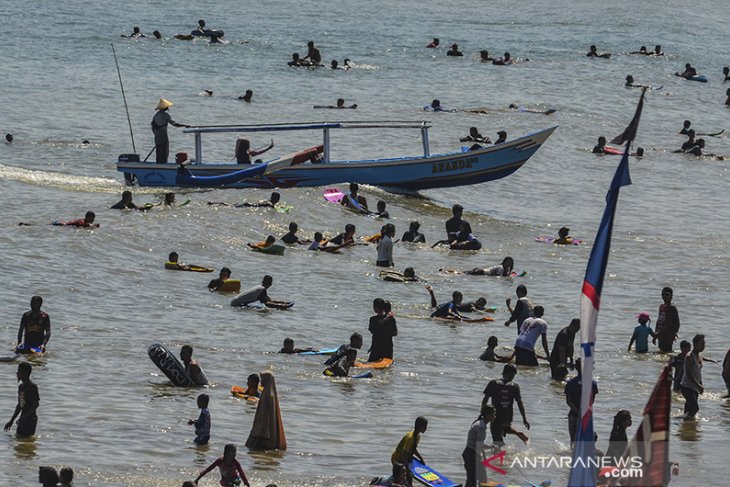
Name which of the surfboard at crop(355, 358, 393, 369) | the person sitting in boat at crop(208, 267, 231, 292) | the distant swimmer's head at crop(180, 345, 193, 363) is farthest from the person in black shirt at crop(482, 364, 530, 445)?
the person sitting in boat at crop(208, 267, 231, 292)

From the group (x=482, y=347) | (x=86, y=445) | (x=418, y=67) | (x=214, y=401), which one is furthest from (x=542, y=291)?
(x=418, y=67)

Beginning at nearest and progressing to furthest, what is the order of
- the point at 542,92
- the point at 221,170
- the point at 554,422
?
the point at 554,422, the point at 221,170, the point at 542,92

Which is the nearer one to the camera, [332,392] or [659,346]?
[332,392]

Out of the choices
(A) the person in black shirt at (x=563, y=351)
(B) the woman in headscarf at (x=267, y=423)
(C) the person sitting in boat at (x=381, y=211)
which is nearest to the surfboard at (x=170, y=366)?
(B) the woman in headscarf at (x=267, y=423)

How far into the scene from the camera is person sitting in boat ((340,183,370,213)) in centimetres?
3400

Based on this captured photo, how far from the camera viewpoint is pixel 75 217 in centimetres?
3177

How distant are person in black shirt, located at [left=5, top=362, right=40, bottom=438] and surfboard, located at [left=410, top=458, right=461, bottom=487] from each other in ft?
15.3

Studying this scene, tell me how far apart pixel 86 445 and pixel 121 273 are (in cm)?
1057

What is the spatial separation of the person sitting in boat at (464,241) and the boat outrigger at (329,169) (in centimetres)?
351

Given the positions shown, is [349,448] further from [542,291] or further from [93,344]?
[542,291]

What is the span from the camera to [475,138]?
44.7 meters

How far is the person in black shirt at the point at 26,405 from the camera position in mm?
16641

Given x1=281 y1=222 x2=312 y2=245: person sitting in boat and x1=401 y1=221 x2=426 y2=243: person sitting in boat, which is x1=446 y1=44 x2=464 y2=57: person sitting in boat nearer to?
x1=401 y1=221 x2=426 y2=243: person sitting in boat

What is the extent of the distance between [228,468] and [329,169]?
21.0 m
